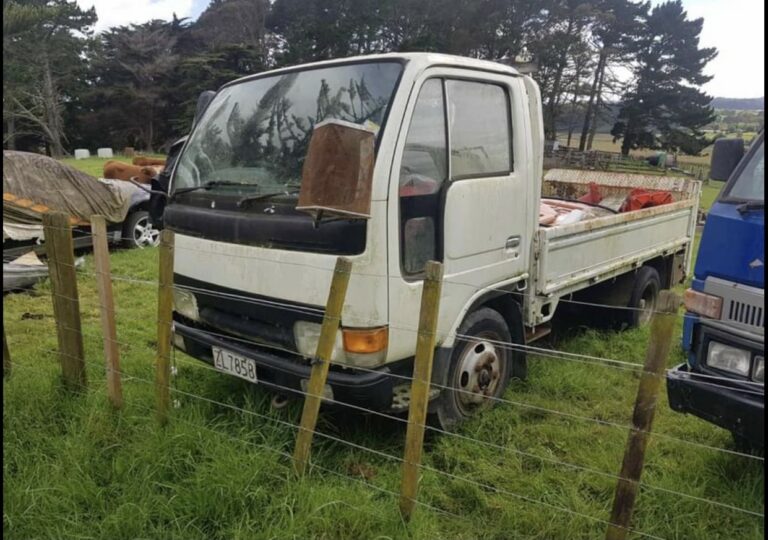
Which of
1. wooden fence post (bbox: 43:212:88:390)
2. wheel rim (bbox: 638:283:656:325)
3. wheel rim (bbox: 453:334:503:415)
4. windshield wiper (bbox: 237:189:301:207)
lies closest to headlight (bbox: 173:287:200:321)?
wooden fence post (bbox: 43:212:88:390)

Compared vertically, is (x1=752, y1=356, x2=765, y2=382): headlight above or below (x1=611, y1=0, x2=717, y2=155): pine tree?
below

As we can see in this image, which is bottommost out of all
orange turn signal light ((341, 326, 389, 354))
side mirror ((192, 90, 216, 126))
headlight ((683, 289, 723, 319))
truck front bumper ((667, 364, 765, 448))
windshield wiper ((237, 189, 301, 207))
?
truck front bumper ((667, 364, 765, 448))

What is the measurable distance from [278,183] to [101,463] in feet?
5.70

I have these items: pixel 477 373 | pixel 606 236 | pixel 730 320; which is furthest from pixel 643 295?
pixel 730 320

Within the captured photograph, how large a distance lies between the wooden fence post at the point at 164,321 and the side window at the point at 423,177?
4.13ft

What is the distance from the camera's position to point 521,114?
359 centimetres

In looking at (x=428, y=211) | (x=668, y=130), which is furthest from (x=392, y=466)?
(x=668, y=130)

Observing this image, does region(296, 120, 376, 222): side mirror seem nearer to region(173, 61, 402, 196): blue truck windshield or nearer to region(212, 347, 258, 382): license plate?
region(173, 61, 402, 196): blue truck windshield

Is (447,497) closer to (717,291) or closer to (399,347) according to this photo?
(399,347)

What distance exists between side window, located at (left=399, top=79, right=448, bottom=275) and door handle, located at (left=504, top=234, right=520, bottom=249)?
69 cm

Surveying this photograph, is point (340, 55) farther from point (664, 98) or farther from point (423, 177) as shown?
point (423, 177)

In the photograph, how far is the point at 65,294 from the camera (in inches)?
134

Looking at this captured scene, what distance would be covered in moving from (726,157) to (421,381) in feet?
7.44

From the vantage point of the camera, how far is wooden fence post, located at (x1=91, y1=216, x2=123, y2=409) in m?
3.17
